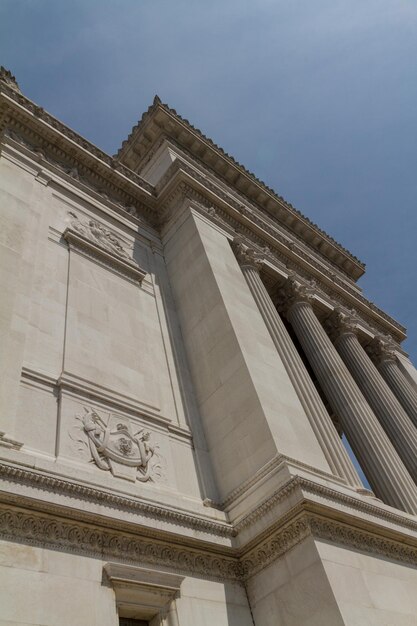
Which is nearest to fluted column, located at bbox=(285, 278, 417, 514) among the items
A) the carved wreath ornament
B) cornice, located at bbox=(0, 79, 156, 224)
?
cornice, located at bbox=(0, 79, 156, 224)

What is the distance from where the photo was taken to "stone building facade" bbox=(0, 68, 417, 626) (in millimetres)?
8797

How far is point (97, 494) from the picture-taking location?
906cm

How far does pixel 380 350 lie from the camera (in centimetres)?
2784

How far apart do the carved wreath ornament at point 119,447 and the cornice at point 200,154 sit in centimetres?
1865

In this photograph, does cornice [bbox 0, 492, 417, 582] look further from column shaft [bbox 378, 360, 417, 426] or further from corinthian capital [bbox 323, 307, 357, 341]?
corinthian capital [bbox 323, 307, 357, 341]

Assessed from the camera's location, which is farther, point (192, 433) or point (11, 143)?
point (11, 143)

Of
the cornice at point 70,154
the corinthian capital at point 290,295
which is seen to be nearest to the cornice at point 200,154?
the cornice at point 70,154

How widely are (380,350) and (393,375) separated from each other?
5.65 feet

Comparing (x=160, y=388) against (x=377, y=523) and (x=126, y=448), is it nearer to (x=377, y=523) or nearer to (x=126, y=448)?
(x=126, y=448)

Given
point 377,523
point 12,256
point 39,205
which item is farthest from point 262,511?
point 39,205

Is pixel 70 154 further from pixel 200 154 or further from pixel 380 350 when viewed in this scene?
pixel 380 350

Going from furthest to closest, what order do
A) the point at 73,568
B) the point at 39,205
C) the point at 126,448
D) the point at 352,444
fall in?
the point at 352,444 < the point at 39,205 < the point at 126,448 < the point at 73,568

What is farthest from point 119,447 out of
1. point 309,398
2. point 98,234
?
point 98,234

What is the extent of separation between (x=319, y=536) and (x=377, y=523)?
211 cm
